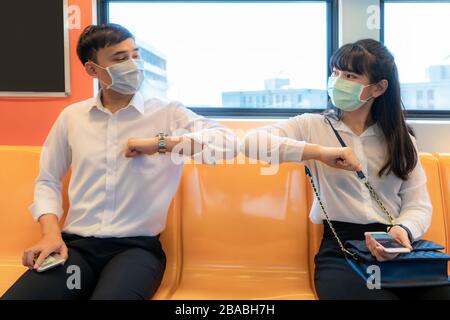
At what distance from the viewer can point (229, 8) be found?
2.76 meters

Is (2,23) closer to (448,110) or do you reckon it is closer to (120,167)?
(120,167)

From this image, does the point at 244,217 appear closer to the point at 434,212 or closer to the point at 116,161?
the point at 116,161

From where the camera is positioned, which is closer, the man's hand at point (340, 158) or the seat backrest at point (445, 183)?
the man's hand at point (340, 158)

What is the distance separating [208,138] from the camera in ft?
5.32

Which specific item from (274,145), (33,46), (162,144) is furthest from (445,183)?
(33,46)

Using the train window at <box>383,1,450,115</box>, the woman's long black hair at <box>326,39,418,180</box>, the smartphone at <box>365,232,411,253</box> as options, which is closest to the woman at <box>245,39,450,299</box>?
the woman's long black hair at <box>326,39,418,180</box>

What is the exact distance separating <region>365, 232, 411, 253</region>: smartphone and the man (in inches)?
24.3

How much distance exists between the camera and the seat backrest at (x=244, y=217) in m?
1.94

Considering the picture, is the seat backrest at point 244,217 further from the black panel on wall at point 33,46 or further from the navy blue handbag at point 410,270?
the black panel on wall at point 33,46

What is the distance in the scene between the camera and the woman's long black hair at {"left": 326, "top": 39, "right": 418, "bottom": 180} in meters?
1.67

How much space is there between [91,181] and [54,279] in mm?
413

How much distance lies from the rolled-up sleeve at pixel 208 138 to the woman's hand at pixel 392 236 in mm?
604

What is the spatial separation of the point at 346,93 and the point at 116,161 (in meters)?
0.96

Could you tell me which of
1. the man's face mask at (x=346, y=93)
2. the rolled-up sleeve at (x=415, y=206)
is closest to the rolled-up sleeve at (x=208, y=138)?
the man's face mask at (x=346, y=93)
